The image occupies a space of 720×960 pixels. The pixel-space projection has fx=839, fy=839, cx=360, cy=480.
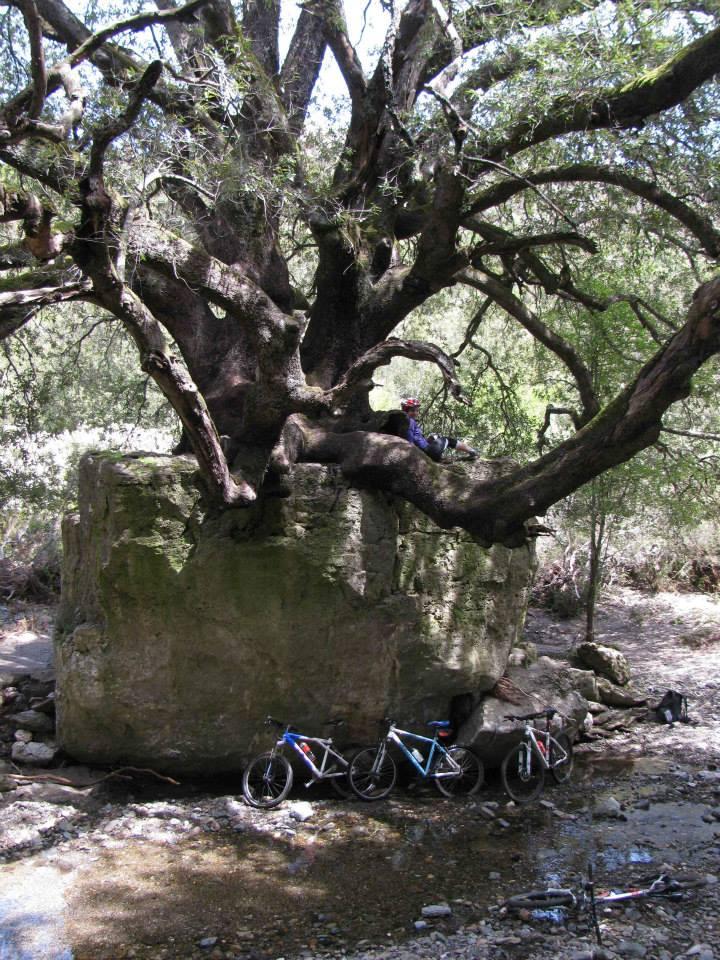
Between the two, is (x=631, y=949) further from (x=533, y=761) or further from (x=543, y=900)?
(x=533, y=761)

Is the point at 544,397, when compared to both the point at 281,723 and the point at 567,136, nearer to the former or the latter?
the point at 567,136

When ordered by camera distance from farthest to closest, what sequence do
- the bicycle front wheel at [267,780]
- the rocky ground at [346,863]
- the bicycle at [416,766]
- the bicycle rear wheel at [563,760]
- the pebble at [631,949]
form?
1. the bicycle rear wheel at [563,760]
2. the bicycle at [416,766]
3. the bicycle front wheel at [267,780]
4. the rocky ground at [346,863]
5. the pebble at [631,949]

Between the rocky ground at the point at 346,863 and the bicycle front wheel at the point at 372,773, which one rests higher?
the bicycle front wheel at the point at 372,773

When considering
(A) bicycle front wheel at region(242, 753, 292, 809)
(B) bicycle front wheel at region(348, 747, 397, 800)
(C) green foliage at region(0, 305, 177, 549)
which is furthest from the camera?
(C) green foliage at region(0, 305, 177, 549)

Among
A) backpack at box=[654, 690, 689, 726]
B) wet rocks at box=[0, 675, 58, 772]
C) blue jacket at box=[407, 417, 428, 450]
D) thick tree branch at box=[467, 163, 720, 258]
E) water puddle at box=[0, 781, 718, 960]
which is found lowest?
water puddle at box=[0, 781, 718, 960]

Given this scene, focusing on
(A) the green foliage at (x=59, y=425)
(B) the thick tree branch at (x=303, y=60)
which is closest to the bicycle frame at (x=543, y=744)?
(B) the thick tree branch at (x=303, y=60)

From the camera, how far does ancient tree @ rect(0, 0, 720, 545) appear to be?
5816mm

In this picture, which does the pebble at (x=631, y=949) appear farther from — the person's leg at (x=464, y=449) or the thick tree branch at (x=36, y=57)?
the thick tree branch at (x=36, y=57)

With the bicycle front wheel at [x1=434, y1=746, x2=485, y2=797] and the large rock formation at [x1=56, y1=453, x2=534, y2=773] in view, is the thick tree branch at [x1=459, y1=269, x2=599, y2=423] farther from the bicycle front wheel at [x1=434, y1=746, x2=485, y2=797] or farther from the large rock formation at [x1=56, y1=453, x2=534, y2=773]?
the bicycle front wheel at [x1=434, y1=746, x2=485, y2=797]

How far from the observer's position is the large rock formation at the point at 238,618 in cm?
748

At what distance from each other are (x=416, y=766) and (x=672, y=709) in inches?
136

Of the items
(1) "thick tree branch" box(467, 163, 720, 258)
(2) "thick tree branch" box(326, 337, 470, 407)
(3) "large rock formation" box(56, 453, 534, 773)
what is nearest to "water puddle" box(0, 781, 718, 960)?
(3) "large rock formation" box(56, 453, 534, 773)

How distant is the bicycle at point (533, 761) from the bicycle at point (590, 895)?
197cm

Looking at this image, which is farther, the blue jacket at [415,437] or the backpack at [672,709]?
the backpack at [672,709]
